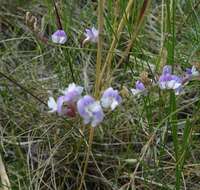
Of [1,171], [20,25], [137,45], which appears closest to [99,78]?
[1,171]

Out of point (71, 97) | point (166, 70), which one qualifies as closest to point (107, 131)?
point (166, 70)

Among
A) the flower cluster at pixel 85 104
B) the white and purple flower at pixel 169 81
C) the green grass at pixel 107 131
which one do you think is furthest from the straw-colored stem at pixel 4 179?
the white and purple flower at pixel 169 81

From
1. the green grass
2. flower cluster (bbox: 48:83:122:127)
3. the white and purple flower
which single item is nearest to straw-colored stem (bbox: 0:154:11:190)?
the green grass

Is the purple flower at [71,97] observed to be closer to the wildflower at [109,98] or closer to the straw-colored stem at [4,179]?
the wildflower at [109,98]

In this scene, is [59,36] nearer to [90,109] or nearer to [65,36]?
[65,36]

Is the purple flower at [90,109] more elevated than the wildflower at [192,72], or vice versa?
the wildflower at [192,72]

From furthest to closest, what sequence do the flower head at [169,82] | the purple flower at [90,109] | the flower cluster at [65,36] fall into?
the flower cluster at [65,36], the flower head at [169,82], the purple flower at [90,109]

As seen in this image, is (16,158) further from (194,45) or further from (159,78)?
(194,45)
